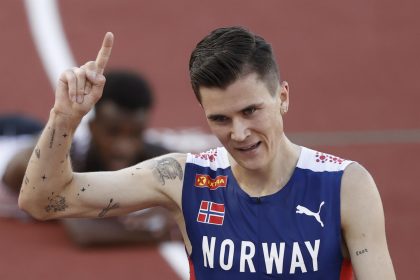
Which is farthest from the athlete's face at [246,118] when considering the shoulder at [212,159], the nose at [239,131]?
the shoulder at [212,159]

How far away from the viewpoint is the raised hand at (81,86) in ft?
11.7

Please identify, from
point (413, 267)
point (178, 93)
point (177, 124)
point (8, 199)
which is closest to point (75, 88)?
point (413, 267)

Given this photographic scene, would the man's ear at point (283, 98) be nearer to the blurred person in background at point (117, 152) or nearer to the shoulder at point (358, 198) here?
the shoulder at point (358, 198)

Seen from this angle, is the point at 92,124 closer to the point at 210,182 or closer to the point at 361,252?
the point at 210,182

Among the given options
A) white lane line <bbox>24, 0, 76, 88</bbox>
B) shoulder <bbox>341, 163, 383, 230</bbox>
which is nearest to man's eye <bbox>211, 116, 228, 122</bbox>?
shoulder <bbox>341, 163, 383, 230</bbox>

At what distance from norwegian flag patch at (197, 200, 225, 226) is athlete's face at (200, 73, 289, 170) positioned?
0.76ft

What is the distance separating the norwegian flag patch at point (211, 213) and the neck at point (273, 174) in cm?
11

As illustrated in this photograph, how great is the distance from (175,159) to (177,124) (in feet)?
20.7

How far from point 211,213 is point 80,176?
18.1 inches

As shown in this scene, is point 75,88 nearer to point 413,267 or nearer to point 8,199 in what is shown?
point 413,267

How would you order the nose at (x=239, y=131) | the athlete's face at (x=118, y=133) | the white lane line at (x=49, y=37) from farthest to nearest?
the white lane line at (x=49, y=37) → the athlete's face at (x=118, y=133) → the nose at (x=239, y=131)

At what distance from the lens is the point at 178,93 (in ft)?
35.7

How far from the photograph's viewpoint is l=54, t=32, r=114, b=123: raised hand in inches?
140

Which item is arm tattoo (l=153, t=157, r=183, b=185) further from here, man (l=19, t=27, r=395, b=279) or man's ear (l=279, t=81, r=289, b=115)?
man's ear (l=279, t=81, r=289, b=115)
